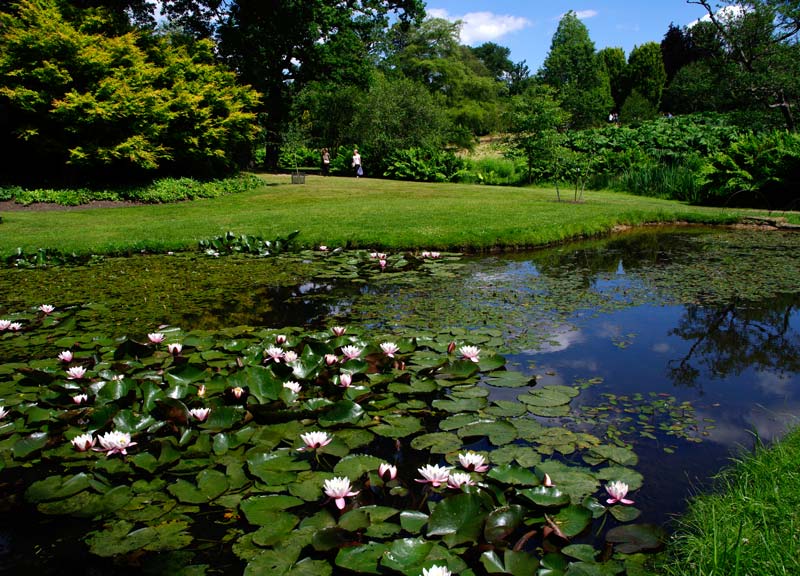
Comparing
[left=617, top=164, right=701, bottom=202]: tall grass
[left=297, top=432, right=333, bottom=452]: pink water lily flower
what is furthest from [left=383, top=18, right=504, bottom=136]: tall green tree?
[left=297, top=432, right=333, bottom=452]: pink water lily flower

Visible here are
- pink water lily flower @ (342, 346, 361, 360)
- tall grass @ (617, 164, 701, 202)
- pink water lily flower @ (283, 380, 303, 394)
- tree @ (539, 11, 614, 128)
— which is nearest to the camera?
pink water lily flower @ (283, 380, 303, 394)

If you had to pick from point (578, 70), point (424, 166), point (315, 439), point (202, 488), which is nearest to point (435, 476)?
point (315, 439)

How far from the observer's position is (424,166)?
23.2 metres

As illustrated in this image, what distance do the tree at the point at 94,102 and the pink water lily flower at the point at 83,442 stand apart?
14.5 m

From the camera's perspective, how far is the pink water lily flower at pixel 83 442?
2368mm

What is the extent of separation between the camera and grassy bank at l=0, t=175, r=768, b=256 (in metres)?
8.27

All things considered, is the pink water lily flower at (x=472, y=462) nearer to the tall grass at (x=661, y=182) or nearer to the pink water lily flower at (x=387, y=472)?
the pink water lily flower at (x=387, y=472)

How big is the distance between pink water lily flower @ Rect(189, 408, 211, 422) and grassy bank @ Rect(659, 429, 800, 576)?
205 cm

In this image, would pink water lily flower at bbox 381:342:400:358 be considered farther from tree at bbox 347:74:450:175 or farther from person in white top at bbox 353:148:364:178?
tree at bbox 347:74:450:175

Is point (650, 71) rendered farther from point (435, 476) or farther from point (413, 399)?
point (435, 476)

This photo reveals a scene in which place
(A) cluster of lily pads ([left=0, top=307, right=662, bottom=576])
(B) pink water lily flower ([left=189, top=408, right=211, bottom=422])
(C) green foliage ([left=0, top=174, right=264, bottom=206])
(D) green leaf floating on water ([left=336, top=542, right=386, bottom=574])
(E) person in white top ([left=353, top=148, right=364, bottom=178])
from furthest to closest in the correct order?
(E) person in white top ([left=353, top=148, right=364, bottom=178])
(C) green foliage ([left=0, top=174, right=264, bottom=206])
(B) pink water lily flower ([left=189, top=408, right=211, bottom=422])
(A) cluster of lily pads ([left=0, top=307, right=662, bottom=576])
(D) green leaf floating on water ([left=336, top=542, right=386, bottom=574])

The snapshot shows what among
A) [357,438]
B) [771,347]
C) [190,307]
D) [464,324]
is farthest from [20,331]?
[771,347]

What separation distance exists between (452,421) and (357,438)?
503mm

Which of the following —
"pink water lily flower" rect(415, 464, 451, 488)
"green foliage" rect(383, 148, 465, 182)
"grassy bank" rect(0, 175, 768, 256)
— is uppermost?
"green foliage" rect(383, 148, 465, 182)
